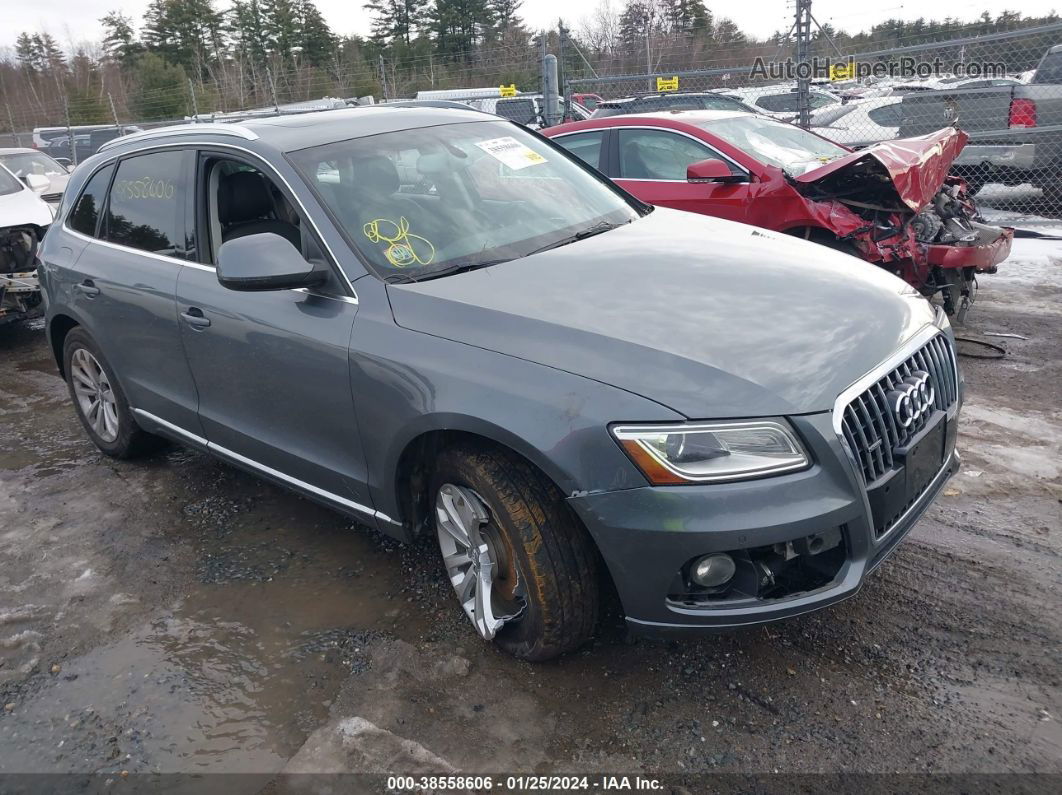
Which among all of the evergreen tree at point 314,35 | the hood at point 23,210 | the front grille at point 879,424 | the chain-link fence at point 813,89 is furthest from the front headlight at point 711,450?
the evergreen tree at point 314,35

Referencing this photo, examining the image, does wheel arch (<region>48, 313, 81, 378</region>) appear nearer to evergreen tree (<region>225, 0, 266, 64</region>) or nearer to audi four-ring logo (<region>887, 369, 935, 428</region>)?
audi four-ring logo (<region>887, 369, 935, 428</region>)

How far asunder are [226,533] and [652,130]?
15.3 ft

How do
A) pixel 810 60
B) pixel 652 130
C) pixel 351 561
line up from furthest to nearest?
pixel 810 60 → pixel 652 130 → pixel 351 561

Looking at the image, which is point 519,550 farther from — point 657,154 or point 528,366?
point 657,154

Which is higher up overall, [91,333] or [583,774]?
[91,333]

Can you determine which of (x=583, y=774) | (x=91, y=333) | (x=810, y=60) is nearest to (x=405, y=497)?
(x=583, y=774)

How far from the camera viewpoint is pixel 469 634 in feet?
9.90

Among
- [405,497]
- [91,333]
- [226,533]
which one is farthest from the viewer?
[91,333]

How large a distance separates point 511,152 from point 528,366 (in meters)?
1.71

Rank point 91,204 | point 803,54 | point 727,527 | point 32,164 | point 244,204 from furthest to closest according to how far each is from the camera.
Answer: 1. point 32,164
2. point 803,54
3. point 91,204
4. point 244,204
5. point 727,527

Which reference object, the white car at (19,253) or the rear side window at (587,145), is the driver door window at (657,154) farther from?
the white car at (19,253)

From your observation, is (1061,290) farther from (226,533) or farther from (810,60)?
Result: (226,533)

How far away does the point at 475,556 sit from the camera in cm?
281

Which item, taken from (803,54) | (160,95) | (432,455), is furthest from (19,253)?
(160,95)
